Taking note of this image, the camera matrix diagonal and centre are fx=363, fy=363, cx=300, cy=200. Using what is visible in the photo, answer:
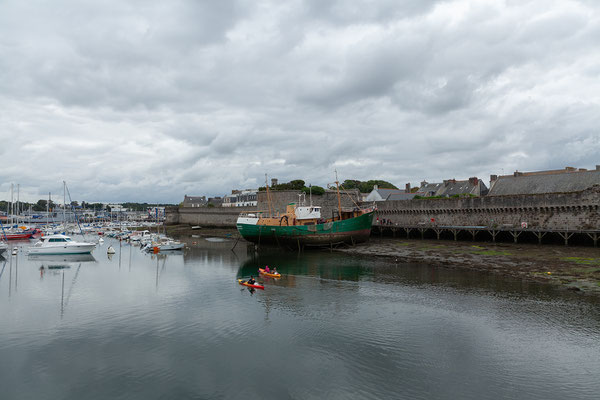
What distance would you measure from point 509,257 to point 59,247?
34.7 metres

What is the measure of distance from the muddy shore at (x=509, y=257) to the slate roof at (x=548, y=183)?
34.0 ft

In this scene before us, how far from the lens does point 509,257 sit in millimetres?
24297

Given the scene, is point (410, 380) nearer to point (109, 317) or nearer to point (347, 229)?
point (109, 317)

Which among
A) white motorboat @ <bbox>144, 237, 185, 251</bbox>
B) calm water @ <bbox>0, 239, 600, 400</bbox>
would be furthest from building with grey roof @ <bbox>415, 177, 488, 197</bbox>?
white motorboat @ <bbox>144, 237, 185, 251</bbox>

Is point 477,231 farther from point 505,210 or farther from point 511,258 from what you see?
point 511,258

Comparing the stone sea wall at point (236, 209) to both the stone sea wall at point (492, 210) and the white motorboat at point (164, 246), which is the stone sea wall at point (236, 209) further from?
the white motorboat at point (164, 246)

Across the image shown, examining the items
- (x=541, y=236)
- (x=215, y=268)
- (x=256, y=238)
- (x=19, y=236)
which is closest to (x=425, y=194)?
(x=541, y=236)

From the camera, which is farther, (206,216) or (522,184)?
(206,216)

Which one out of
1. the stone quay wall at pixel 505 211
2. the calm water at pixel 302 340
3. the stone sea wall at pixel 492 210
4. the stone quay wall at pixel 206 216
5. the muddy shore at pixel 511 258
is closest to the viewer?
the calm water at pixel 302 340

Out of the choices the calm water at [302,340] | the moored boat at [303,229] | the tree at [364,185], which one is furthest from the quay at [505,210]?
the tree at [364,185]

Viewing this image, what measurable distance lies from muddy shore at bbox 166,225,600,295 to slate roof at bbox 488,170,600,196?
10351 mm

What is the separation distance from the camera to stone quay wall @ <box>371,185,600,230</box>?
2873 centimetres

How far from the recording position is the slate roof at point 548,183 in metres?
33.8

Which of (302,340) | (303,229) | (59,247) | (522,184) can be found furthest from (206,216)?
(302,340)
